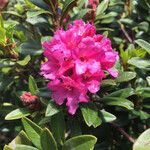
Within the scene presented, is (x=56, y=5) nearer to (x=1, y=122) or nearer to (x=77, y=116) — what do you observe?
(x=77, y=116)

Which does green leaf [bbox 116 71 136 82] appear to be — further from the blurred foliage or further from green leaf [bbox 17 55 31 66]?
green leaf [bbox 17 55 31 66]

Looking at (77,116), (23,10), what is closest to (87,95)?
(77,116)

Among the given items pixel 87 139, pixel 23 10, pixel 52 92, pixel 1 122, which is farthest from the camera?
pixel 23 10

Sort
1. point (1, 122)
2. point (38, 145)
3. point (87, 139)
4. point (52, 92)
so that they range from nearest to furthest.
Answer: point (87, 139)
point (38, 145)
point (52, 92)
point (1, 122)

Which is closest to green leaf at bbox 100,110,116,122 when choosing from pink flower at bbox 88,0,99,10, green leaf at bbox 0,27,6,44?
green leaf at bbox 0,27,6,44

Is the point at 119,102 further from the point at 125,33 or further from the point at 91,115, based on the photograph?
the point at 125,33

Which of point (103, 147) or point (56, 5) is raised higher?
point (56, 5)
